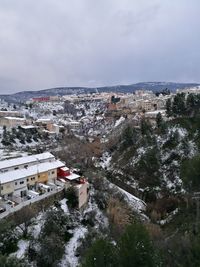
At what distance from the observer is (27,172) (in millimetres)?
34719

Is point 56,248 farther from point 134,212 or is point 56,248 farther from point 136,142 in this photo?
point 136,142

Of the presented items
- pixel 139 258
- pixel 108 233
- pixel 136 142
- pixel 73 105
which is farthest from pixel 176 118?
pixel 73 105

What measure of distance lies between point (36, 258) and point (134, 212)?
14940 mm

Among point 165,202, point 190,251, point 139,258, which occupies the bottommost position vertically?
point 165,202

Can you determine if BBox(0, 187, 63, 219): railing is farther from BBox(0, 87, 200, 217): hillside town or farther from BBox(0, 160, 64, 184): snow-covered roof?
BBox(0, 160, 64, 184): snow-covered roof

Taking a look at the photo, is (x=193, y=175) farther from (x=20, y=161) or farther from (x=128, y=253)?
(x=20, y=161)

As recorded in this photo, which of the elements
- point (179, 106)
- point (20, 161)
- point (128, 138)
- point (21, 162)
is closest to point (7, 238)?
point (21, 162)

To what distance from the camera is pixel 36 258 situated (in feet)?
82.3

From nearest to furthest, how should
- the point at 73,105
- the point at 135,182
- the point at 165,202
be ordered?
the point at 165,202 → the point at 135,182 → the point at 73,105

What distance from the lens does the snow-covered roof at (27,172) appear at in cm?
3232

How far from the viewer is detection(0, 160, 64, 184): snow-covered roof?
3232 centimetres

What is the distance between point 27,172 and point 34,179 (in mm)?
1110

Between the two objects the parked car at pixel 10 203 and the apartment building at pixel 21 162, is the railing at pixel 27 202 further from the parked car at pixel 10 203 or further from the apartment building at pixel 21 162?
the apartment building at pixel 21 162

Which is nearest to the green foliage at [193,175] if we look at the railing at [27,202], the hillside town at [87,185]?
the hillside town at [87,185]
